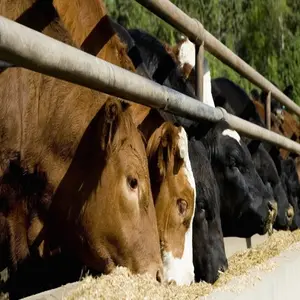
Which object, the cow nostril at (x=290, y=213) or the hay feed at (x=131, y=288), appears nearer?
the hay feed at (x=131, y=288)

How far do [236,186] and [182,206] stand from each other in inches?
56.9

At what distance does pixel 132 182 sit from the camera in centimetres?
338

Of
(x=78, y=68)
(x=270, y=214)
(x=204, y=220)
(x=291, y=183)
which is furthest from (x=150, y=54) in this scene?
(x=291, y=183)

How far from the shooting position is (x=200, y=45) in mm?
4617

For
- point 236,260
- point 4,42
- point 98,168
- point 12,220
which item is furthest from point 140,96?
point 236,260

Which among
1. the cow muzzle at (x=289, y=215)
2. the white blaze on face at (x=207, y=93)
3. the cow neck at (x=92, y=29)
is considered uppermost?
the cow neck at (x=92, y=29)

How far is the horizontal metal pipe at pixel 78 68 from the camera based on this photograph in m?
2.21

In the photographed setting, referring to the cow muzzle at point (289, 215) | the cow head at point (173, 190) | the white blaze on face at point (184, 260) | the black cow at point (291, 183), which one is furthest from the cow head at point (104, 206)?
the black cow at point (291, 183)

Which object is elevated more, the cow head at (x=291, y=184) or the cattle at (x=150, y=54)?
the cattle at (x=150, y=54)

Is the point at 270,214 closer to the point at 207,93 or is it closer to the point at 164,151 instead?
the point at 207,93

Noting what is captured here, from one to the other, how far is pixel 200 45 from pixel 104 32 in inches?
33.3

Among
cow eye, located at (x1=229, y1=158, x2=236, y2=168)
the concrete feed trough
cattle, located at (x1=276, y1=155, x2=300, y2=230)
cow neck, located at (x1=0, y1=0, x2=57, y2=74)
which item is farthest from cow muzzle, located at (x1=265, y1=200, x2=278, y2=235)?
cow neck, located at (x1=0, y1=0, x2=57, y2=74)

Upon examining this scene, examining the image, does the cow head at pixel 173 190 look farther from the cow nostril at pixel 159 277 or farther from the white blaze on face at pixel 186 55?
the white blaze on face at pixel 186 55

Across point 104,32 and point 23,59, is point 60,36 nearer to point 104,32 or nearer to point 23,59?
point 104,32
